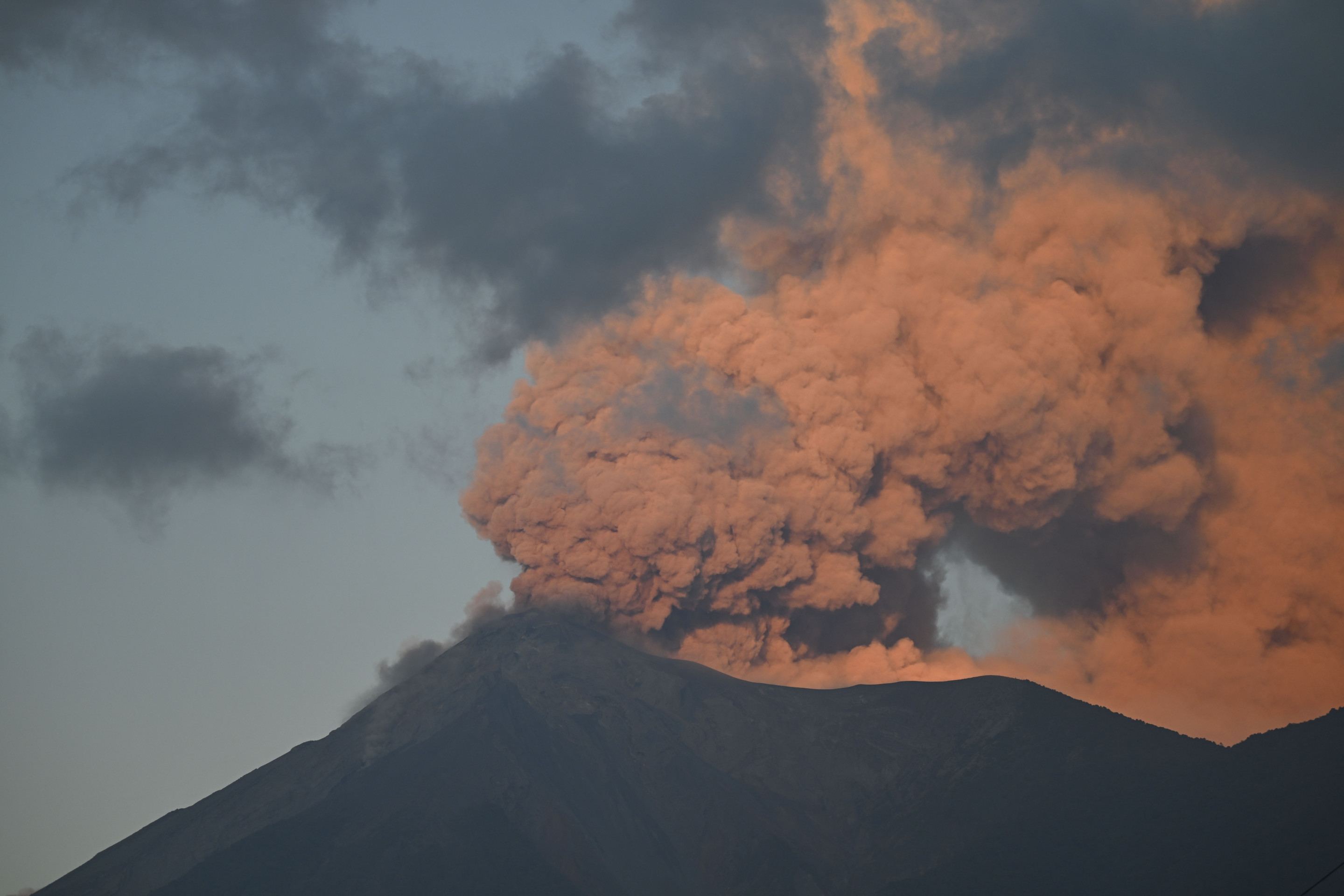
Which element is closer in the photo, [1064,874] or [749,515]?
[1064,874]

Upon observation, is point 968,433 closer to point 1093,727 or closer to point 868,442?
point 868,442

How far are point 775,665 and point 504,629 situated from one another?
11.9 meters

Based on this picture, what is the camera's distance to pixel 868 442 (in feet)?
236

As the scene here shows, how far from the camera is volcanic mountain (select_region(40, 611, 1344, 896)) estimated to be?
61.3 m

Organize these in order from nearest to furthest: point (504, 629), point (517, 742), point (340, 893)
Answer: point (340, 893) → point (517, 742) → point (504, 629)

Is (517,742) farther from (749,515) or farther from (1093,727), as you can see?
(1093,727)

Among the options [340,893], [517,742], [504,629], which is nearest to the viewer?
[340,893]

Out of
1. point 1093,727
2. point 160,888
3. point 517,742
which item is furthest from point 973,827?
point 160,888

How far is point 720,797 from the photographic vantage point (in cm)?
6694

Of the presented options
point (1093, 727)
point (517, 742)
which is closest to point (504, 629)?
point (517, 742)

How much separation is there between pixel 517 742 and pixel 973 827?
1830 centimetres

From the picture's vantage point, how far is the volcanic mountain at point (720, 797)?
2413 inches

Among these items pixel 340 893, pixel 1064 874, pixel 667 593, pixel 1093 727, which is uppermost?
pixel 667 593

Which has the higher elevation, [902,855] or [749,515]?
[749,515]
